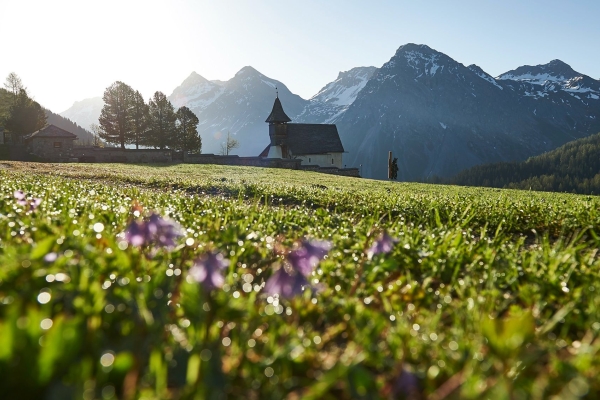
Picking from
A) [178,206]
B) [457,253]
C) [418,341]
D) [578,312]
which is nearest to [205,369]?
[418,341]

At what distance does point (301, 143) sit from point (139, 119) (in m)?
25.7

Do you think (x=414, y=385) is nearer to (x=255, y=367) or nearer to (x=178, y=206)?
(x=255, y=367)

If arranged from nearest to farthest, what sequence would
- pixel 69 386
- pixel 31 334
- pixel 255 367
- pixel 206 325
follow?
1. pixel 69 386
2. pixel 31 334
3. pixel 255 367
4. pixel 206 325

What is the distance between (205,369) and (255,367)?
338mm

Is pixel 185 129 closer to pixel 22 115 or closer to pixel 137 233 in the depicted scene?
pixel 22 115

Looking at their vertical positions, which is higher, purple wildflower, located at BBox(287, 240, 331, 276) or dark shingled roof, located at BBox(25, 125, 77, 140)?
dark shingled roof, located at BBox(25, 125, 77, 140)

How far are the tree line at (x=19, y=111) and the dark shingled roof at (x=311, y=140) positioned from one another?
40.8m

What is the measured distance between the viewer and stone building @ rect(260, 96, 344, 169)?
217 feet

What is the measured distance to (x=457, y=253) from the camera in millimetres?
4070

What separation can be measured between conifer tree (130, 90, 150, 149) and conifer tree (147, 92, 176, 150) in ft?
2.96

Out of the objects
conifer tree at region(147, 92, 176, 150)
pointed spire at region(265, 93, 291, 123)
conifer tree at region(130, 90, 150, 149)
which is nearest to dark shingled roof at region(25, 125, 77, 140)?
conifer tree at region(130, 90, 150, 149)

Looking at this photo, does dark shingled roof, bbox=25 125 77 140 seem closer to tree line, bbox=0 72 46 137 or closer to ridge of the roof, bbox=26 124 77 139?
ridge of the roof, bbox=26 124 77 139

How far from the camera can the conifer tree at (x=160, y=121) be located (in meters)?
65.8

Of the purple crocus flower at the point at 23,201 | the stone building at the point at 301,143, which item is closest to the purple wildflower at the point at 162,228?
the purple crocus flower at the point at 23,201
